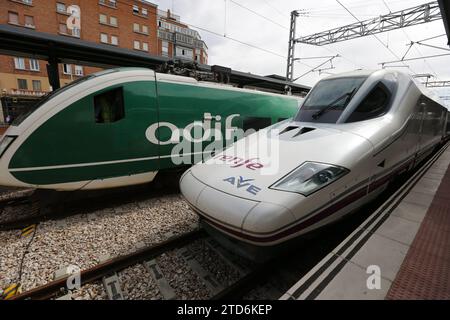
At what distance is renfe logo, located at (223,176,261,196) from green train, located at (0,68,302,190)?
293 centimetres

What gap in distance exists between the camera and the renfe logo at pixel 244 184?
2.30 meters

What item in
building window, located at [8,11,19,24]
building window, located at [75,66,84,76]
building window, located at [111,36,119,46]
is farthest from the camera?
building window, located at [111,36,119,46]

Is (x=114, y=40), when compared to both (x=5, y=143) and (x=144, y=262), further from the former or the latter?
(x=144, y=262)

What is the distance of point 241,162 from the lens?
2.95 metres

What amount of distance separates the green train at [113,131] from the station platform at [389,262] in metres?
4.00

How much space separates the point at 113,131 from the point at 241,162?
287cm

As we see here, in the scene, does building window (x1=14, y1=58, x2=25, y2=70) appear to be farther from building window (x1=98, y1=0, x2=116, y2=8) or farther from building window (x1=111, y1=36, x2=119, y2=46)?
building window (x1=98, y1=0, x2=116, y2=8)

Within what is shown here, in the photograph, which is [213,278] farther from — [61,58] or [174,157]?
[61,58]

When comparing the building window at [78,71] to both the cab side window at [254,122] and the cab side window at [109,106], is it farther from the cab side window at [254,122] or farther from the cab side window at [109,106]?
the cab side window at [109,106]

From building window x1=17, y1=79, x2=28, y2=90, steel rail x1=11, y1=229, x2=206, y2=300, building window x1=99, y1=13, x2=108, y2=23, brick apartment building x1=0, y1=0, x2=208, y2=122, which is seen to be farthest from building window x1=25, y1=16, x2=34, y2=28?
steel rail x1=11, y1=229, x2=206, y2=300

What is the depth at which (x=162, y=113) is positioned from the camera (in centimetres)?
496

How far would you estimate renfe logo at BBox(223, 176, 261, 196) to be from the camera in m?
2.30

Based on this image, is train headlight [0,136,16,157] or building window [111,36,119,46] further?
building window [111,36,119,46]

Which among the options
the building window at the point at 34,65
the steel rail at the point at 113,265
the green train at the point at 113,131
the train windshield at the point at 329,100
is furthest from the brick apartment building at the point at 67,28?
the steel rail at the point at 113,265
